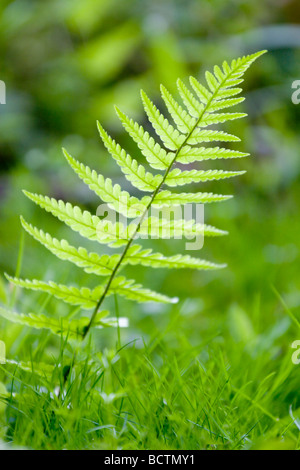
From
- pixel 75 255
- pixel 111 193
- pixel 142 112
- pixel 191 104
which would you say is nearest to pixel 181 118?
pixel 191 104

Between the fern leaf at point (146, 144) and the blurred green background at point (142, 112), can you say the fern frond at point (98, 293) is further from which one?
the blurred green background at point (142, 112)

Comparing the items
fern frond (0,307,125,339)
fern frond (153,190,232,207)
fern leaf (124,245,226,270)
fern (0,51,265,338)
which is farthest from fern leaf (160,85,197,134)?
fern frond (0,307,125,339)

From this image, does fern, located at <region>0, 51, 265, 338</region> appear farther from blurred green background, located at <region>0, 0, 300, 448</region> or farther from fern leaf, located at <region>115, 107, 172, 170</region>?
blurred green background, located at <region>0, 0, 300, 448</region>

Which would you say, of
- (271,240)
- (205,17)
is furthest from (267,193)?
(205,17)

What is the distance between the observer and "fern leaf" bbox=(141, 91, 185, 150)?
87 centimetres

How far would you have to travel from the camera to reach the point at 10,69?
3.21 metres

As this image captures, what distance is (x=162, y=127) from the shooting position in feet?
2.95

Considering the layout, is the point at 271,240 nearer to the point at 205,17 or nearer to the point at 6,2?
the point at 205,17

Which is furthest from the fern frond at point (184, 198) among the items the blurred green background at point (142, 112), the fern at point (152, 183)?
the blurred green background at point (142, 112)

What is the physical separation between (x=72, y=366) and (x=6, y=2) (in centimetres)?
281

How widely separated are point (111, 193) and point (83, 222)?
64 millimetres

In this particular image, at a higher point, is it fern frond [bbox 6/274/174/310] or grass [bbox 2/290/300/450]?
fern frond [bbox 6/274/174/310]

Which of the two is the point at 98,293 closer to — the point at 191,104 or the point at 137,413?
the point at 137,413

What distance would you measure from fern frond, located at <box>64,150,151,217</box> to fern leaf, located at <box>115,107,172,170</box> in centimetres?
6
